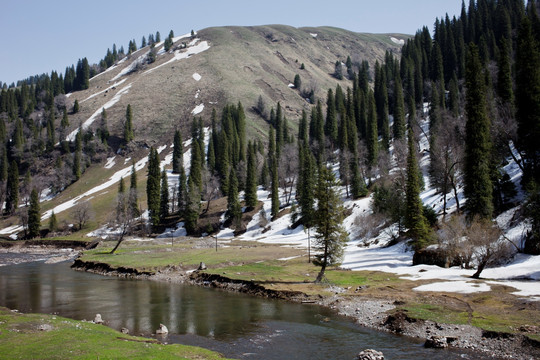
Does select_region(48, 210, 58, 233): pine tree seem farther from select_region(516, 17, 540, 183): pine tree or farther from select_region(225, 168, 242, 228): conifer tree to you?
select_region(516, 17, 540, 183): pine tree

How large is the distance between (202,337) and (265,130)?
172 m

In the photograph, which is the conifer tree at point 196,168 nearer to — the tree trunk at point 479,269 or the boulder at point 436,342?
the tree trunk at point 479,269

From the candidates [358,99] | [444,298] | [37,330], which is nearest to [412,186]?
[444,298]

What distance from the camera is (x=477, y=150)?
51.5m

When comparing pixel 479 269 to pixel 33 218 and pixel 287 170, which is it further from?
pixel 33 218

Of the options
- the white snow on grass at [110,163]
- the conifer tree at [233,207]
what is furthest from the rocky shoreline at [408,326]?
the white snow on grass at [110,163]

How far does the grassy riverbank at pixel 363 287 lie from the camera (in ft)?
83.2

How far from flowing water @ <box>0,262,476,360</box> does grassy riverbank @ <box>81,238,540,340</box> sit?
426cm

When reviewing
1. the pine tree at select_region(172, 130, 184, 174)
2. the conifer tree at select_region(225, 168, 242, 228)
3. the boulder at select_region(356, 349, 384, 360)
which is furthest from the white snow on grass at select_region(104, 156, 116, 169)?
the boulder at select_region(356, 349, 384, 360)

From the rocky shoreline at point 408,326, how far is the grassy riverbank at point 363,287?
60 centimetres

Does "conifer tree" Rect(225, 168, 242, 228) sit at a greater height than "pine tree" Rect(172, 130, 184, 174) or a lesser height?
lesser

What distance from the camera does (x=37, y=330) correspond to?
70.9ft

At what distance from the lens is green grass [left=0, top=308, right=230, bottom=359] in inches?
662

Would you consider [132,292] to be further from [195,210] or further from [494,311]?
[195,210]
